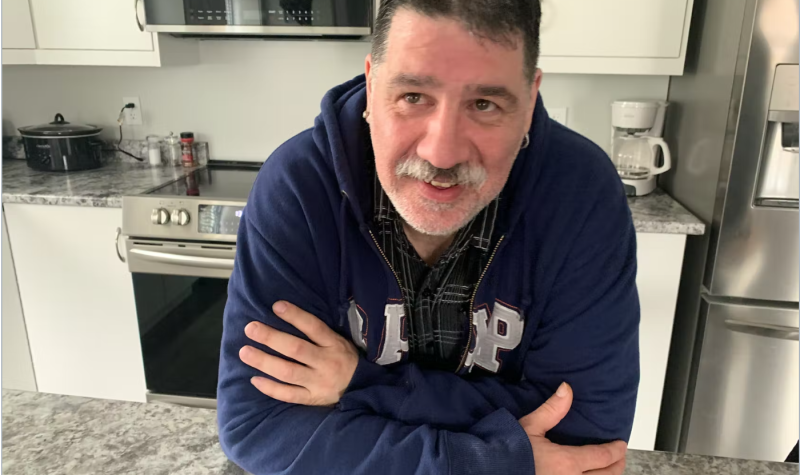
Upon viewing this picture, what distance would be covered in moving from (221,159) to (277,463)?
1946 millimetres

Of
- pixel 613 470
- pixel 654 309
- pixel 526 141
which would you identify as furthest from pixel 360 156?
pixel 654 309

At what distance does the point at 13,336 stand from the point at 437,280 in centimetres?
193

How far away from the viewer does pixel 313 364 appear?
880mm

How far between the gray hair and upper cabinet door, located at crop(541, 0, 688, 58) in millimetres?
1188

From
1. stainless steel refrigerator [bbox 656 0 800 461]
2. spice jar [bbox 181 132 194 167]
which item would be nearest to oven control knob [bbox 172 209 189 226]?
spice jar [bbox 181 132 194 167]

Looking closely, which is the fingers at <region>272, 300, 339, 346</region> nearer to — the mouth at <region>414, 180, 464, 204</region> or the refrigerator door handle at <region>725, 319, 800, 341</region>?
the mouth at <region>414, 180, 464, 204</region>

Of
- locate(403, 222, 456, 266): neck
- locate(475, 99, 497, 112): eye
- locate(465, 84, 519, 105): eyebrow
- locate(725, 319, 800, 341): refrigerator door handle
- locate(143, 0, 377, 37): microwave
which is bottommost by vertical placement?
locate(725, 319, 800, 341): refrigerator door handle

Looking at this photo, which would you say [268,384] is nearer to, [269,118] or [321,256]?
[321,256]

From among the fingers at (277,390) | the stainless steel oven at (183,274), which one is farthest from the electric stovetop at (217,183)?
the fingers at (277,390)

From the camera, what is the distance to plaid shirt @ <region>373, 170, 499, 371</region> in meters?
0.96

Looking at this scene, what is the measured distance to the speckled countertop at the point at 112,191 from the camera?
5.81 feet

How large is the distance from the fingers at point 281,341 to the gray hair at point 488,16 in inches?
16.9

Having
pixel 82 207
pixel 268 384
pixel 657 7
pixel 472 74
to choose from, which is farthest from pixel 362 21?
pixel 268 384

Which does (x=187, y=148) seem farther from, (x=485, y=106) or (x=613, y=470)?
(x=613, y=470)
